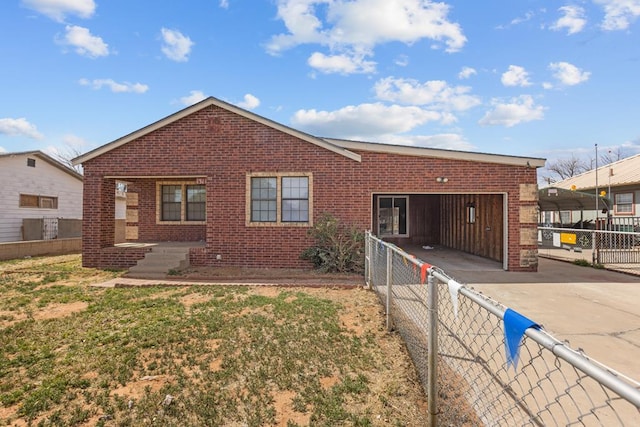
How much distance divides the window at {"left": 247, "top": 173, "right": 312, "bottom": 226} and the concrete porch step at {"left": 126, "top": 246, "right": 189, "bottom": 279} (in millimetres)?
2259

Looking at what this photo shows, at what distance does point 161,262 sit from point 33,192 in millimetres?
11865

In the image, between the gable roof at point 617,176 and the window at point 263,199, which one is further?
the gable roof at point 617,176

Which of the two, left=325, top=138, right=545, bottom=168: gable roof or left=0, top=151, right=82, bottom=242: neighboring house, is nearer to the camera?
left=325, top=138, right=545, bottom=168: gable roof

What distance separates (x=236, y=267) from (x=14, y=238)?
12775mm

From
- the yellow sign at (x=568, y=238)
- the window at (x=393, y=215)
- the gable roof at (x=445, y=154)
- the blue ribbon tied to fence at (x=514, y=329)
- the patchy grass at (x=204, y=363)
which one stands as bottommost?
the patchy grass at (x=204, y=363)

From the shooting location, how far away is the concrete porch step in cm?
1015

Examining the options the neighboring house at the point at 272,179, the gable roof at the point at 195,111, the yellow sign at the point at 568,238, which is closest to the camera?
the neighboring house at the point at 272,179

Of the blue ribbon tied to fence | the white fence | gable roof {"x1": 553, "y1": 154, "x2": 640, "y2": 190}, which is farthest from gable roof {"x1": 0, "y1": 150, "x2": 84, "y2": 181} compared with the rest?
gable roof {"x1": 553, "y1": 154, "x2": 640, "y2": 190}

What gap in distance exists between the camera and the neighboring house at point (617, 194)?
59.1 feet

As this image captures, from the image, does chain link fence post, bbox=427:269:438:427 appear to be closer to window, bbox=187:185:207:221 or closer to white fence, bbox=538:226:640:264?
white fence, bbox=538:226:640:264

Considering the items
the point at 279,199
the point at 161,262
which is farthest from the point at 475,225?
the point at 161,262

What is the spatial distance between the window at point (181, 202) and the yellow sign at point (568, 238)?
46.7 ft

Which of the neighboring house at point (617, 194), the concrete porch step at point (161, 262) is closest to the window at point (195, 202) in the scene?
the concrete porch step at point (161, 262)

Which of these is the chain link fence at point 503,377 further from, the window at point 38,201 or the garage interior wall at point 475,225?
the window at point 38,201
